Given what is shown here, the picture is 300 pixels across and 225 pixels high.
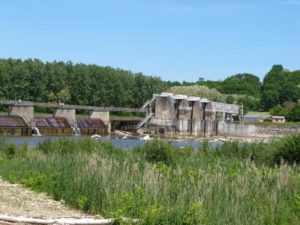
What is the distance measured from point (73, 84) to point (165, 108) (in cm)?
2823

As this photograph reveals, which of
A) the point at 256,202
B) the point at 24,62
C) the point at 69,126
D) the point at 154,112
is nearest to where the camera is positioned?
the point at 256,202

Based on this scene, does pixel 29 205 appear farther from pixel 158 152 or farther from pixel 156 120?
pixel 156 120

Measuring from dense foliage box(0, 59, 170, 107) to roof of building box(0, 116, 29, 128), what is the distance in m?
33.3

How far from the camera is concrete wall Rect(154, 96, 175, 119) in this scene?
128 meters

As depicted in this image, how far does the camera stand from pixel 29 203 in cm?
1570

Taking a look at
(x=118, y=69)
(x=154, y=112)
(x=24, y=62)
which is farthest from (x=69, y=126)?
(x=118, y=69)

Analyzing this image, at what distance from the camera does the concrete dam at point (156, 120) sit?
4053 inches

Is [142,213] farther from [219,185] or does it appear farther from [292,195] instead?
[292,195]

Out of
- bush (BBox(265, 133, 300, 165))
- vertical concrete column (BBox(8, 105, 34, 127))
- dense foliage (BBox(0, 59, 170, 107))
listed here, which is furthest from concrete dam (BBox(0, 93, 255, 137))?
bush (BBox(265, 133, 300, 165))

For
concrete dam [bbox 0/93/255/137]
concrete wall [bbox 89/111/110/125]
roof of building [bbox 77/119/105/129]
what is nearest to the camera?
concrete dam [bbox 0/93/255/137]

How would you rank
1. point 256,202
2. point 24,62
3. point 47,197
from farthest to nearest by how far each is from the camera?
point 24,62 < point 47,197 < point 256,202

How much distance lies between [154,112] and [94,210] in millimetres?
114312

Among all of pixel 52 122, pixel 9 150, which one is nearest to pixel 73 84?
pixel 52 122

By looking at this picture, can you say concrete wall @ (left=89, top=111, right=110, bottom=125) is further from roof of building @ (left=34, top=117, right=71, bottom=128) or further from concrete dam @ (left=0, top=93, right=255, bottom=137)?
roof of building @ (left=34, top=117, right=71, bottom=128)
